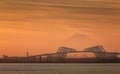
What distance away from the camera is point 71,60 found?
167 metres

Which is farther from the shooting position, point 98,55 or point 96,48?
point 96,48

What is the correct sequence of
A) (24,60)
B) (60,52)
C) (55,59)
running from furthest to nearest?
(60,52), (55,59), (24,60)

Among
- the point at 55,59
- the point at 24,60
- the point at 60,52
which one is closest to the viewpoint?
the point at 24,60

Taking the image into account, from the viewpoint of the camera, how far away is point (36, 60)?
15712 centimetres

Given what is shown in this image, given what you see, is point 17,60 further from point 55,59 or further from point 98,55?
point 98,55

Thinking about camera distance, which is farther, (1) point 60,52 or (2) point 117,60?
(1) point 60,52

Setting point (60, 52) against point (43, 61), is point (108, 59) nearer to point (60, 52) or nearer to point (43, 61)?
point (43, 61)

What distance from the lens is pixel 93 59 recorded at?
534 feet

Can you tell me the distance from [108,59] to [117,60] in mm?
2810

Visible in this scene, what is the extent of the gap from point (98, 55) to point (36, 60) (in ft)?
70.4

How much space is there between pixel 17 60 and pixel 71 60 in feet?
60.2

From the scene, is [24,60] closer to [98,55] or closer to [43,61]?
[43,61]

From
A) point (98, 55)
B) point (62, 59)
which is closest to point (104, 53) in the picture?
point (98, 55)

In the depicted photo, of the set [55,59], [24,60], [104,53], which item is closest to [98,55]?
[104,53]
